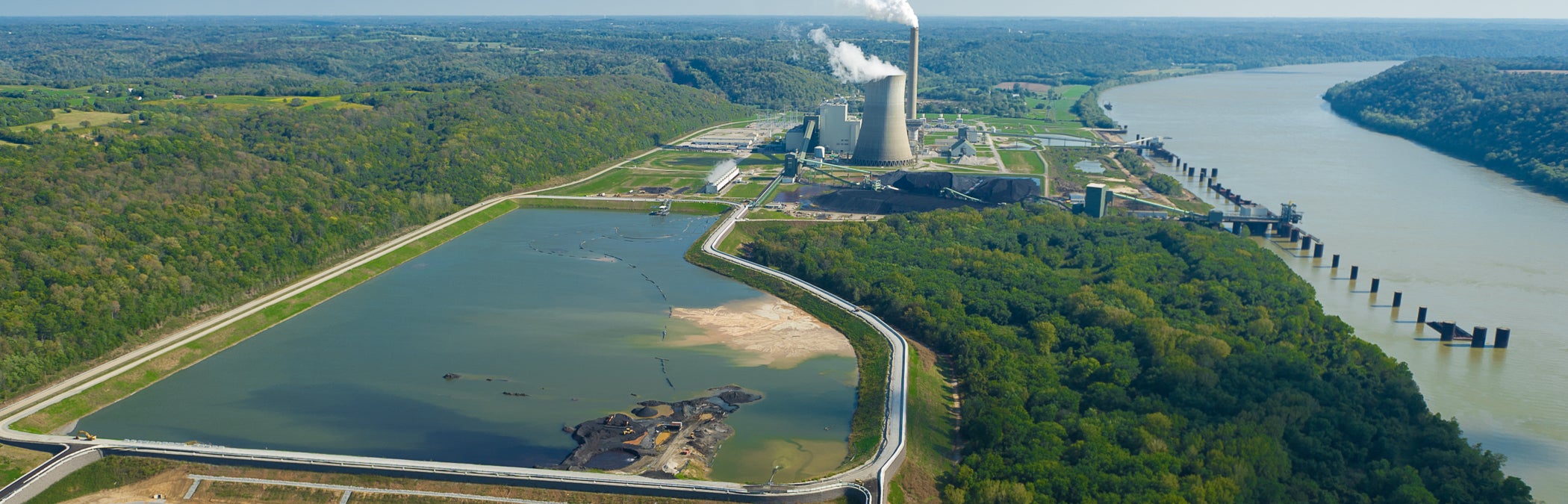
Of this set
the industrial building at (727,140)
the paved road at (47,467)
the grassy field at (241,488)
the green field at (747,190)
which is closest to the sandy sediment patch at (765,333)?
the grassy field at (241,488)

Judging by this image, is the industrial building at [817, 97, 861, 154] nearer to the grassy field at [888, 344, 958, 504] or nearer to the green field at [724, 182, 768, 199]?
the green field at [724, 182, 768, 199]

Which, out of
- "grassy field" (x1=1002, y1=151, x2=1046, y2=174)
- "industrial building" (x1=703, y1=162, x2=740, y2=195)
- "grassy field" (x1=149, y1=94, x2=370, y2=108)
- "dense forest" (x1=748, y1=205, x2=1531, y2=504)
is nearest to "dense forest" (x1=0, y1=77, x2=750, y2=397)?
"grassy field" (x1=149, y1=94, x2=370, y2=108)

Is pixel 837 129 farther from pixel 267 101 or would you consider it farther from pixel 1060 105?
pixel 1060 105

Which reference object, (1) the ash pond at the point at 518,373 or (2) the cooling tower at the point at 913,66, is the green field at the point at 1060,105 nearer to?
(2) the cooling tower at the point at 913,66

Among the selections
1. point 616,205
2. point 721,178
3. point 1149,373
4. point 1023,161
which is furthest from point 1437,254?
→ point 616,205

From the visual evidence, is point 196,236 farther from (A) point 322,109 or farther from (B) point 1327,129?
(B) point 1327,129

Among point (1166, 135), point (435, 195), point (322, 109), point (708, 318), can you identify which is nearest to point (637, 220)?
point (435, 195)

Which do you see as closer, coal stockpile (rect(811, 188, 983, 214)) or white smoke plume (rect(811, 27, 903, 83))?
coal stockpile (rect(811, 188, 983, 214))
